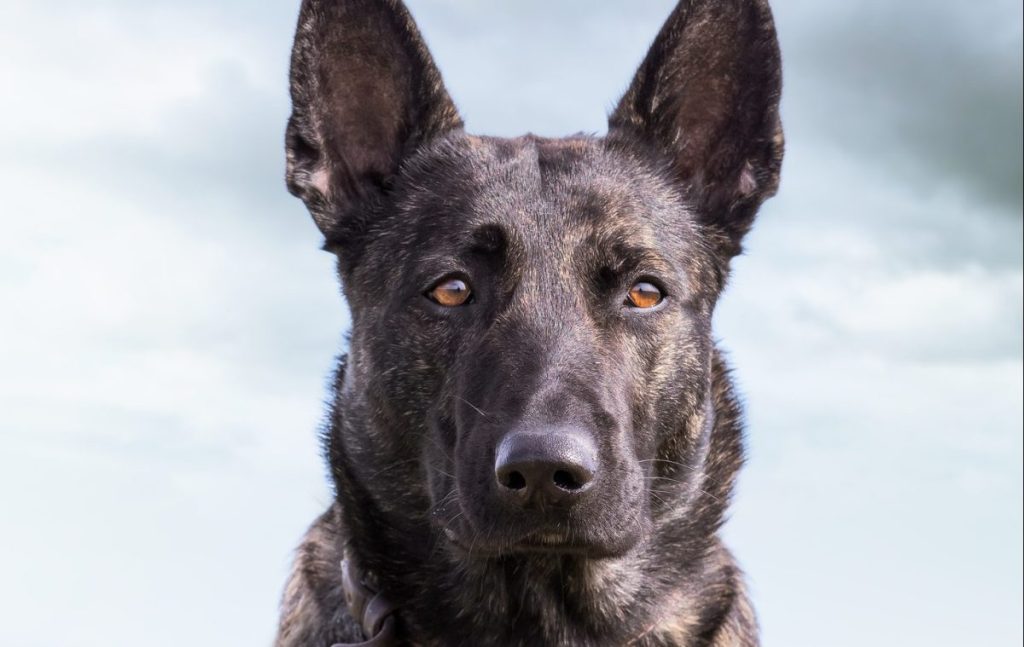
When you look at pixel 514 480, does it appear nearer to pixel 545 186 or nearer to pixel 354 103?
pixel 545 186

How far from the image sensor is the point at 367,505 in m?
5.75

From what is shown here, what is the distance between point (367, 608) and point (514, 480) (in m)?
1.25

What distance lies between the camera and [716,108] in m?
6.45

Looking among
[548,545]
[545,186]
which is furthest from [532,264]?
[548,545]

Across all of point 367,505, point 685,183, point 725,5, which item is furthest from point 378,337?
point 725,5

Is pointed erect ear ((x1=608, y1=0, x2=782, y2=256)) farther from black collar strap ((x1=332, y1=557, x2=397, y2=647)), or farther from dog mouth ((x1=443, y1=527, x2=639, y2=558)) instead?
black collar strap ((x1=332, y1=557, x2=397, y2=647))

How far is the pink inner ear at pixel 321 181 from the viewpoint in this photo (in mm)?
6223

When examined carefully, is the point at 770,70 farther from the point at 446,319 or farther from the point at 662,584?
the point at 662,584

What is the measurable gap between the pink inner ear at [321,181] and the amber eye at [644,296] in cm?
161

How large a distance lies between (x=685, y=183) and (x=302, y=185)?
6.12ft

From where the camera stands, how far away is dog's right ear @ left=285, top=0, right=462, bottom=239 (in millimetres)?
6082

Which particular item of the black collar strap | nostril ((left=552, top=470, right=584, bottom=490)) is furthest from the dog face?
the black collar strap

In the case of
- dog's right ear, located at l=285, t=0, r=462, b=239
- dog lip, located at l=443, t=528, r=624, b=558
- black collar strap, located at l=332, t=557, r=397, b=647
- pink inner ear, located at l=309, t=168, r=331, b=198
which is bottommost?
black collar strap, located at l=332, t=557, r=397, b=647

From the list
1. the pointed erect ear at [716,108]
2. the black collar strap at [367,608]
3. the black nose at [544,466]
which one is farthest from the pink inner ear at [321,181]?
the black nose at [544,466]
